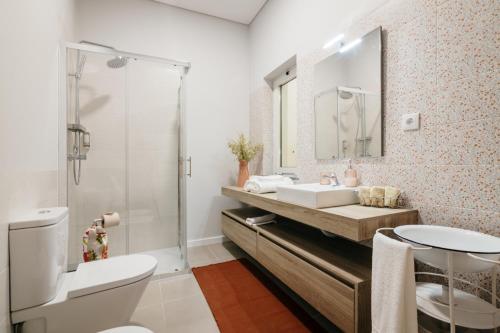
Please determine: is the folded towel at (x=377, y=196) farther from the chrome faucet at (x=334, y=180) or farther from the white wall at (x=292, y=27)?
the white wall at (x=292, y=27)

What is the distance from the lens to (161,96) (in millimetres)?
2664

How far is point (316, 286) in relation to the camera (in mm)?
1428

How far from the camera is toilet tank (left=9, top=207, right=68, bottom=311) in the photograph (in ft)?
3.53

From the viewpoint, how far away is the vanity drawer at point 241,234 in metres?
2.24

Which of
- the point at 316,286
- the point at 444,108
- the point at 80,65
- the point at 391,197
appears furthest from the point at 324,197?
the point at 80,65

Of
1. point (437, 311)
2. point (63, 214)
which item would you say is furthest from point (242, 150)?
point (437, 311)

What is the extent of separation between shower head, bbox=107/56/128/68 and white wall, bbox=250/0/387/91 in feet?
5.10

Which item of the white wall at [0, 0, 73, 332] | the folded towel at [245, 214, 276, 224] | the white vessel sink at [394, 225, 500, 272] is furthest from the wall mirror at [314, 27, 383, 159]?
the white wall at [0, 0, 73, 332]

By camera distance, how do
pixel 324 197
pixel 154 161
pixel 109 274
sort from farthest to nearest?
pixel 154 161, pixel 324 197, pixel 109 274

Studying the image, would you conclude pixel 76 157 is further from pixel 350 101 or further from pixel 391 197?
pixel 391 197

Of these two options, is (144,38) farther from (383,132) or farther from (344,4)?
(383,132)

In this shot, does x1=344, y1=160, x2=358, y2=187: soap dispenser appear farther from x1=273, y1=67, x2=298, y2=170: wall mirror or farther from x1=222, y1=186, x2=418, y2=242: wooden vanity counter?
x1=273, y1=67, x2=298, y2=170: wall mirror

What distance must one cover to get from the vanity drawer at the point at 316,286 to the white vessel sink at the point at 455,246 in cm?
40

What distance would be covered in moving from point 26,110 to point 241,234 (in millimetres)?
1901
